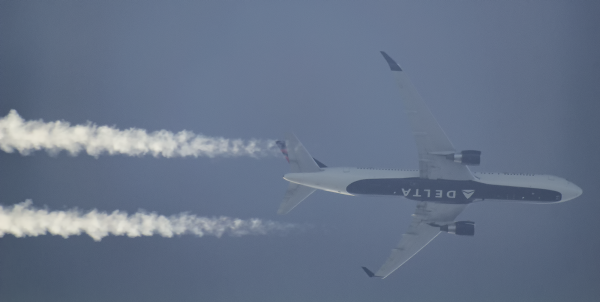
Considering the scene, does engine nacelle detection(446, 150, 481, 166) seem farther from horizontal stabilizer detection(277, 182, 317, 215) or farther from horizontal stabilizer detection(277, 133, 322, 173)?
horizontal stabilizer detection(277, 182, 317, 215)

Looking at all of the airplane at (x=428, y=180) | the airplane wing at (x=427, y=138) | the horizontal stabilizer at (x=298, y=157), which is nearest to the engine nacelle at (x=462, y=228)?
the airplane at (x=428, y=180)

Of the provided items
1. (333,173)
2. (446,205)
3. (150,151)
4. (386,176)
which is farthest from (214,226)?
(446,205)

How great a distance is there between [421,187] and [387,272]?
28.7 ft

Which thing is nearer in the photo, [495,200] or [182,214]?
[495,200]

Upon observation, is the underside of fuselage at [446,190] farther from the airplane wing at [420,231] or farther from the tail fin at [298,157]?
the tail fin at [298,157]

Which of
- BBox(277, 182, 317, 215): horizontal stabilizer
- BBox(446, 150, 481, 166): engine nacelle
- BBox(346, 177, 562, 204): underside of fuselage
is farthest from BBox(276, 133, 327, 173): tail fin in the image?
BBox(446, 150, 481, 166): engine nacelle

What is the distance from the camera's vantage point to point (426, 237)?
46781mm

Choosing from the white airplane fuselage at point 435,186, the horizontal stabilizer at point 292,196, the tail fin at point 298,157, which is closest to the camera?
the white airplane fuselage at point 435,186

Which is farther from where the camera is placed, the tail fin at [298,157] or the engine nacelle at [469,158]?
the tail fin at [298,157]

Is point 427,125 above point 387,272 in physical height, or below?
above

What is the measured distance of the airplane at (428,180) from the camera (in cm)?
4138

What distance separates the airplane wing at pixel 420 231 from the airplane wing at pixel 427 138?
10.4 feet

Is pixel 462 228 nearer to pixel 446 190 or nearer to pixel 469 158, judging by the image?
pixel 446 190

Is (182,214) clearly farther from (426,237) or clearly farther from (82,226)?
(426,237)
